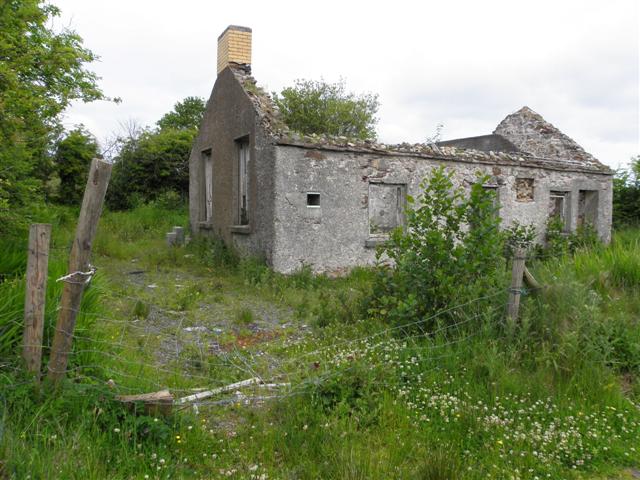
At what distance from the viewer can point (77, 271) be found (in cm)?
322

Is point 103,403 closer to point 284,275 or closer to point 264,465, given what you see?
point 264,465

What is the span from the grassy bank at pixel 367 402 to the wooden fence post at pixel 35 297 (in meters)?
0.17

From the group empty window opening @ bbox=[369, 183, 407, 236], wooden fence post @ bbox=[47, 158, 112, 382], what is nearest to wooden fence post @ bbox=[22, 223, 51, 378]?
wooden fence post @ bbox=[47, 158, 112, 382]

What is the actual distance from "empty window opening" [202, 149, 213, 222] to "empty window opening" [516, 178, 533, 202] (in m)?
8.16

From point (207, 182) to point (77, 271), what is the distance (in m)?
10.6

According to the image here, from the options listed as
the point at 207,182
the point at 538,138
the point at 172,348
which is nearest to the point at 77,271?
the point at 172,348

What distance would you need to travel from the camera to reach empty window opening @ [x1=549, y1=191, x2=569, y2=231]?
13.9 metres

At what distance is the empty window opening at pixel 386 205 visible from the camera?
11125mm

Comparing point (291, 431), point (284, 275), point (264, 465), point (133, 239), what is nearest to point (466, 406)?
point (291, 431)

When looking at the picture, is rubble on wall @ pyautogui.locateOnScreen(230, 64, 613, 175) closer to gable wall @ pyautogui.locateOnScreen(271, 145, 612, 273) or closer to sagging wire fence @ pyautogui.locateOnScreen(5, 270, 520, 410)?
gable wall @ pyautogui.locateOnScreen(271, 145, 612, 273)

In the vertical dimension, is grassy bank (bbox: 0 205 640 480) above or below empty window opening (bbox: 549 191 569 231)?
below

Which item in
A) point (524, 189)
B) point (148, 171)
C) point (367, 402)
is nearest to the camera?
point (367, 402)

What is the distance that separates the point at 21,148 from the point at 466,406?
6322 mm

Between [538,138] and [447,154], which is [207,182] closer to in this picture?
[447,154]
